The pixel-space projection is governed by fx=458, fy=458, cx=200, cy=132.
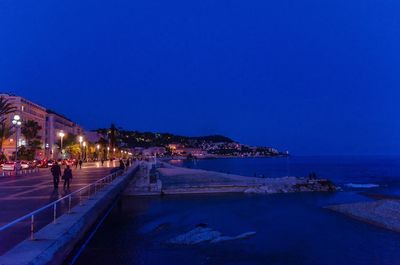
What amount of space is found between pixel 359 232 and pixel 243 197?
27191 millimetres

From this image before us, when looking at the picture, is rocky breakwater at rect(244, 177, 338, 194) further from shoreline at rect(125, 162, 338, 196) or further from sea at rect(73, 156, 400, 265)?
sea at rect(73, 156, 400, 265)

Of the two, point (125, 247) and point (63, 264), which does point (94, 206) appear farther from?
point (63, 264)

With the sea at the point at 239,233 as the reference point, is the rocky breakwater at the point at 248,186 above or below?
above

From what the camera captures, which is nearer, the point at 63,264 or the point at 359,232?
the point at 63,264

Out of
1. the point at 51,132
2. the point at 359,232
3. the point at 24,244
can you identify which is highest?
the point at 51,132

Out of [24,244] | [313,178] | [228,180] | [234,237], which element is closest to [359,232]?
[234,237]

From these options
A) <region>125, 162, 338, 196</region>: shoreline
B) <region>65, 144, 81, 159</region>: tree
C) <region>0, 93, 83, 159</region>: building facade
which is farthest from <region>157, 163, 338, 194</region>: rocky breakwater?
<region>65, 144, 81, 159</region>: tree

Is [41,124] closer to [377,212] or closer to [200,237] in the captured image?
[377,212]

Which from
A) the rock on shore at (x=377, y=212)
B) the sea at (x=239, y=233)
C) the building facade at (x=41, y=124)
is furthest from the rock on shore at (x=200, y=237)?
the building facade at (x=41, y=124)

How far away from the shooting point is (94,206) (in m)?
23.8

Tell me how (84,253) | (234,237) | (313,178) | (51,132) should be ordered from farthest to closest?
1. (51,132)
2. (313,178)
3. (234,237)
4. (84,253)

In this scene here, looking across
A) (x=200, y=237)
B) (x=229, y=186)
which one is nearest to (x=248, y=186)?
(x=229, y=186)

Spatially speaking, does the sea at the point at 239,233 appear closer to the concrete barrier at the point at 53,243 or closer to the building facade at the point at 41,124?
the concrete barrier at the point at 53,243

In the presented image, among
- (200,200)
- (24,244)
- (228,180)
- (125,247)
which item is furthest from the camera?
(228,180)
